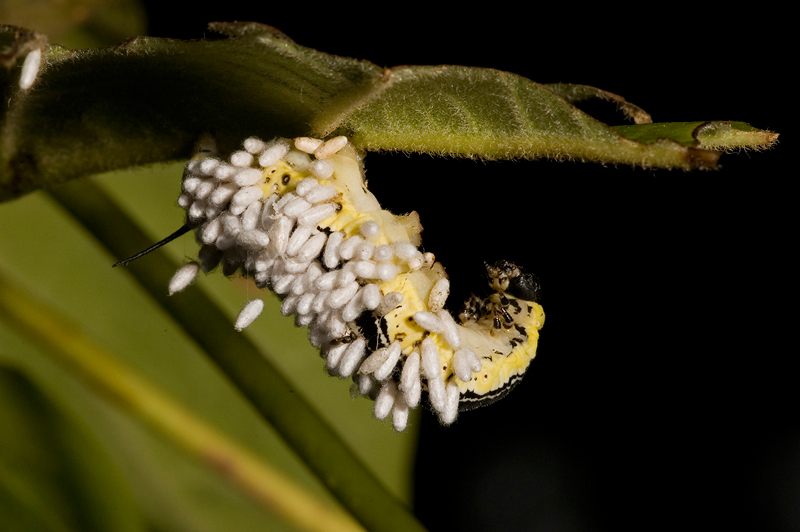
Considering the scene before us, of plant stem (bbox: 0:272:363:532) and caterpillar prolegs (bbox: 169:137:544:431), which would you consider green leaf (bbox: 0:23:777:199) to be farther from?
plant stem (bbox: 0:272:363:532)

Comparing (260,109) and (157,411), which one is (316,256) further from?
(157,411)

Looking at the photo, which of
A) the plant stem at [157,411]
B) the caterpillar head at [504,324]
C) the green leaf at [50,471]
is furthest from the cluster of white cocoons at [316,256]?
the green leaf at [50,471]

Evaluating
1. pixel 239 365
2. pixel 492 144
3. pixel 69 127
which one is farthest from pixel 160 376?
pixel 492 144

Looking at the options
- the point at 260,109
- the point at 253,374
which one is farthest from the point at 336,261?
the point at 253,374

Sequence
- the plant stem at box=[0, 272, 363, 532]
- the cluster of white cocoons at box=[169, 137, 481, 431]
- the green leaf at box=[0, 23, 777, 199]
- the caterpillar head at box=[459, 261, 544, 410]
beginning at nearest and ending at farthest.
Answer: the green leaf at box=[0, 23, 777, 199]
the cluster of white cocoons at box=[169, 137, 481, 431]
the caterpillar head at box=[459, 261, 544, 410]
the plant stem at box=[0, 272, 363, 532]

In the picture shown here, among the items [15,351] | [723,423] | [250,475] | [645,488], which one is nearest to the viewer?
[250,475]

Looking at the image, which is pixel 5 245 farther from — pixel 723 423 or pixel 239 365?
pixel 723 423

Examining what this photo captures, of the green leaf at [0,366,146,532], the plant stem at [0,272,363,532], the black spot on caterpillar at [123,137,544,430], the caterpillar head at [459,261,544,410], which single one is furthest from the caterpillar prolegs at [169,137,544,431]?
the green leaf at [0,366,146,532]
